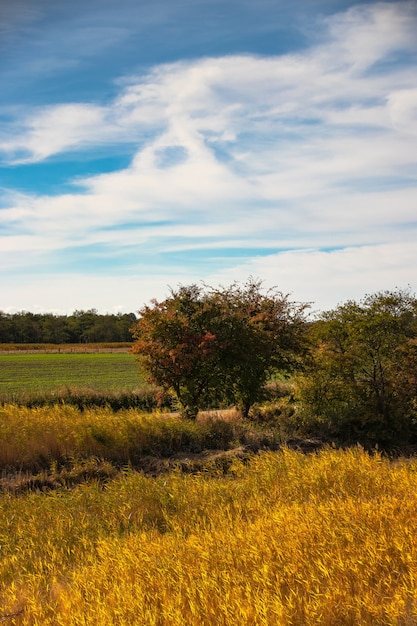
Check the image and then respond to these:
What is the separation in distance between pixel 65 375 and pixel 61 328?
5925cm

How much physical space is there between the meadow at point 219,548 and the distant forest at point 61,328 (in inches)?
3449

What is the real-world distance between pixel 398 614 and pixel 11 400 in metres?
21.5

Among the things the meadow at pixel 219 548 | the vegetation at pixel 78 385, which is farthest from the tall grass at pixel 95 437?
the vegetation at pixel 78 385

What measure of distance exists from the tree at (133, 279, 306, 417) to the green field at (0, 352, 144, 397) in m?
11.7

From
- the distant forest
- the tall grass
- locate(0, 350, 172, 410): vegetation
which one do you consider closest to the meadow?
the tall grass

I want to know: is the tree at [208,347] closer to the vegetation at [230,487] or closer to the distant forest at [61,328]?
the vegetation at [230,487]

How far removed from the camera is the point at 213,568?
16.4 feet

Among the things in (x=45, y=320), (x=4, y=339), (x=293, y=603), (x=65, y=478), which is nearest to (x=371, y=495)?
(x=293, y=603)

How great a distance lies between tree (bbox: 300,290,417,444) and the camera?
19.0 m

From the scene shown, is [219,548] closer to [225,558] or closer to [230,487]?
[225,558]

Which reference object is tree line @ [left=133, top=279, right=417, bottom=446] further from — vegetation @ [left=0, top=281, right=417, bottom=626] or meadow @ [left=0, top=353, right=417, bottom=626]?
meadow @ [left=0, top=353, right=417, bottom=626]

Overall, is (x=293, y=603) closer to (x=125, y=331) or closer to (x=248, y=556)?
(x=248, y=556)

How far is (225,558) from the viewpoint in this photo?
16.8ft

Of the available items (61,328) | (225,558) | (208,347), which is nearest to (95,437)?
(208,347)
